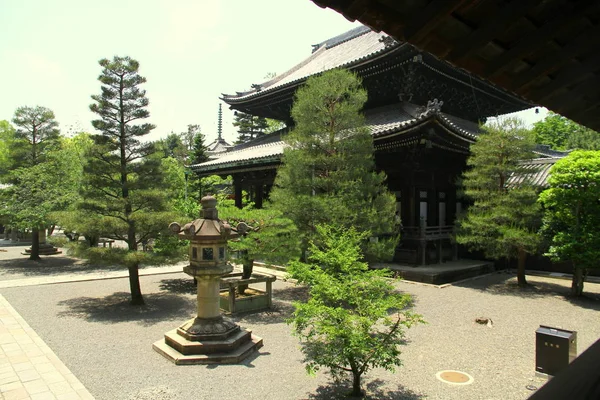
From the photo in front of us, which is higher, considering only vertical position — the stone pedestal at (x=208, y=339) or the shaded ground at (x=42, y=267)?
the stone pedestal at (x=208, y=339)

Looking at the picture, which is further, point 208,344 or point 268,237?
point 268,237

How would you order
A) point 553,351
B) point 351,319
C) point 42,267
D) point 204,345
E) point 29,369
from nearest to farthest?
1. point 351,319
2. point 553,351
3. point 29,369
4. point 204,345
5. point 42,267

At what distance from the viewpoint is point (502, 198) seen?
12.2 metres

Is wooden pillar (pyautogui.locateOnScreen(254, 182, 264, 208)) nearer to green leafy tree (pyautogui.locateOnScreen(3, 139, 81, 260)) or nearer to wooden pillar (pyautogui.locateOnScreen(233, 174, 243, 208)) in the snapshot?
wooden pillar (pyautogui.locateOnScreen(233, 174, 243, 208))

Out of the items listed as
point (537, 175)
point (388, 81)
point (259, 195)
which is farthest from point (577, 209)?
point (259, 195)

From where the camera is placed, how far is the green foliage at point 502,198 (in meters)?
11.9

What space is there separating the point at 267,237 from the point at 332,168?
118 inches

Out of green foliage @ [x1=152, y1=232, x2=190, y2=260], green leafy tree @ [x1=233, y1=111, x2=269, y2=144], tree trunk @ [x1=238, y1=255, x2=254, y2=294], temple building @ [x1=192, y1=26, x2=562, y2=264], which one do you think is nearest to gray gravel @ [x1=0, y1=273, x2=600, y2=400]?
tree trunk @ [x1=238, y1=255, x2=254, y2=294]

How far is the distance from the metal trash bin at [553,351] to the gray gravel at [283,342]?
0.30 meters

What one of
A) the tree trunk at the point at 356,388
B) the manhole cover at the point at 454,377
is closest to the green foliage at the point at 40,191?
the tree trunk at the point at 356,388

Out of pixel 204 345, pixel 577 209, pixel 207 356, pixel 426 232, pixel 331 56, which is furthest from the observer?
pixel 331 56

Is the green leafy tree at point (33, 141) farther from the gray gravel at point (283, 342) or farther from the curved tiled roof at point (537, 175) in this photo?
the curved tiled roof at point (537, 175)

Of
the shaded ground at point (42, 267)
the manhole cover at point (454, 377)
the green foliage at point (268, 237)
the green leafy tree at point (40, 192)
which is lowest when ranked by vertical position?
the shaded ground at point (42, 267)

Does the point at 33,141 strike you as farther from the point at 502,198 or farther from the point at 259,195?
the point at 502,198
